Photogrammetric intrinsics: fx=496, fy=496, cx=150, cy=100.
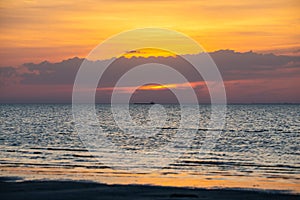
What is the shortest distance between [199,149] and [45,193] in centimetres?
2902

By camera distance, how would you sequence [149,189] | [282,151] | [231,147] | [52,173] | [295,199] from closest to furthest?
[295,199] < [149,189] < [52,173] < [282,151] < [231,147]

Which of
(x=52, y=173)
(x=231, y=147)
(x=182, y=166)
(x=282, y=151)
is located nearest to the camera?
(x=52, y=173)

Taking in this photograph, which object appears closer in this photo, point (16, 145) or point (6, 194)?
point (6, 194)

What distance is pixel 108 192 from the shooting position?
28.7 m

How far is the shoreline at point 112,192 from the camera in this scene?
27516 mm

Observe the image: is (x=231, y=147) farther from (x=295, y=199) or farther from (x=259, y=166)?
(x=295, y=199)

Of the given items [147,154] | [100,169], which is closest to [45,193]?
[100,169]

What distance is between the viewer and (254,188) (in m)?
30.8

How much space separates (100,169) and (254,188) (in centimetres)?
1286

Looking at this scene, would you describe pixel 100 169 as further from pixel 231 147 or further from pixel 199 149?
pixel 231 147

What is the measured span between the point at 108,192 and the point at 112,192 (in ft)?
0.76

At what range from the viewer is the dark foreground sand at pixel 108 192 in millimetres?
27438

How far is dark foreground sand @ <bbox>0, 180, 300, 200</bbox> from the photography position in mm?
27438

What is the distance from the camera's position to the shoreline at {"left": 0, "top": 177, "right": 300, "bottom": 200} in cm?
2752
